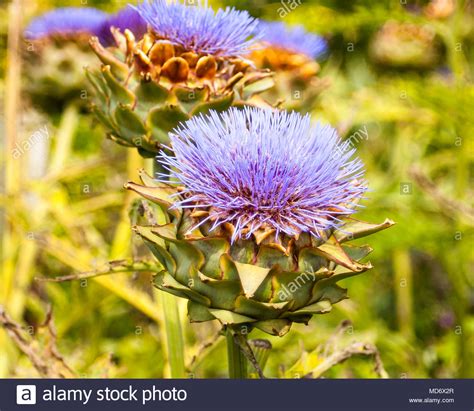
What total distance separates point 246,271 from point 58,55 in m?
0.78

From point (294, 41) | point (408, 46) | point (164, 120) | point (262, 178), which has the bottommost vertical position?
point (262, 178)

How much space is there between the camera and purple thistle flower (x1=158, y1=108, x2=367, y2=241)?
69cm

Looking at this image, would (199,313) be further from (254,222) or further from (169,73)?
(169,73)

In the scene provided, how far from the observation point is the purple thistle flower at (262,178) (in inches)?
27.1

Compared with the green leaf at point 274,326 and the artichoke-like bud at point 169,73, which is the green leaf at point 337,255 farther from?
the artichoke-like bud at point 169,73

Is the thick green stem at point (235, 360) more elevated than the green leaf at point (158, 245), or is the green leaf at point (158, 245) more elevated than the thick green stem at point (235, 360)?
the green leaf at point (158, 245)

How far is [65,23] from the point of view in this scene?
4.28ft

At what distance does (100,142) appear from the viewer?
1942mm

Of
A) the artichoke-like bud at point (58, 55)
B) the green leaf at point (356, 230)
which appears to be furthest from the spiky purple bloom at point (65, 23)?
the green leaf at point (356, 230)

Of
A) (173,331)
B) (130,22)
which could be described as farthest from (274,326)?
(130,22)

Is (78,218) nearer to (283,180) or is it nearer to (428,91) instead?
(428,91)

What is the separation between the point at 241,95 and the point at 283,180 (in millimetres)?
174

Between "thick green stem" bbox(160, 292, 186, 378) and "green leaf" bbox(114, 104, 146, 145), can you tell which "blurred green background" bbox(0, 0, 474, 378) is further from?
"green leaf" bbox(114, 104, 146, 145)

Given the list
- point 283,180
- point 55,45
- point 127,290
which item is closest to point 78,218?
point 55,45
